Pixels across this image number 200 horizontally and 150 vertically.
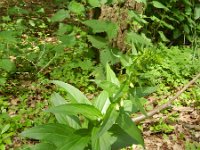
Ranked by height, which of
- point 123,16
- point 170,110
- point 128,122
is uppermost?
point 123,16

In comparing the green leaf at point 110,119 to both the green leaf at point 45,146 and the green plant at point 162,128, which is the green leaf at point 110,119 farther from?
the green plant at point 162,128

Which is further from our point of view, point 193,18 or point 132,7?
point 193,18

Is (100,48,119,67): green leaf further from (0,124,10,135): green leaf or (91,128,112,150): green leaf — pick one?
(91,128,112,150): green leaf

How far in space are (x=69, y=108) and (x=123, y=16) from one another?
2414mm

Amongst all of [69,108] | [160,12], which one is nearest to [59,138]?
[69,108]

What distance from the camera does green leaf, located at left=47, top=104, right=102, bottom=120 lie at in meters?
1.97

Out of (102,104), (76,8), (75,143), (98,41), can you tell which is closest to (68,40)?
(98,41)

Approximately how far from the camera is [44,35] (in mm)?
5688

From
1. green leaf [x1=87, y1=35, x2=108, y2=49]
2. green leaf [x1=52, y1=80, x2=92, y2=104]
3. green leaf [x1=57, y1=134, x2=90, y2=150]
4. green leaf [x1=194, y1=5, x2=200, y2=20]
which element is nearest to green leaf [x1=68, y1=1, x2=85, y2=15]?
green leaf [x1=87, y1=35, x2=108, y2=49]

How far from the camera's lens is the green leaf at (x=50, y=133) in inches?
82.8

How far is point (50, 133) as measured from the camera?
213cm

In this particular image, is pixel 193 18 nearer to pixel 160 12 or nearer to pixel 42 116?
pixel 160 12

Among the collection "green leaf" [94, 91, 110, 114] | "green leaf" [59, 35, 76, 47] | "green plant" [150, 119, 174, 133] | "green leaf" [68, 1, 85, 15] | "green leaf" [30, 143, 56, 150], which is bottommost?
"green plant" [150, 119, 174, 133]

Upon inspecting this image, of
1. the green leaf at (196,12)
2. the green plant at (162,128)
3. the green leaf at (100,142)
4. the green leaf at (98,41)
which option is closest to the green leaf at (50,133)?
the green leaf at (100,142)
